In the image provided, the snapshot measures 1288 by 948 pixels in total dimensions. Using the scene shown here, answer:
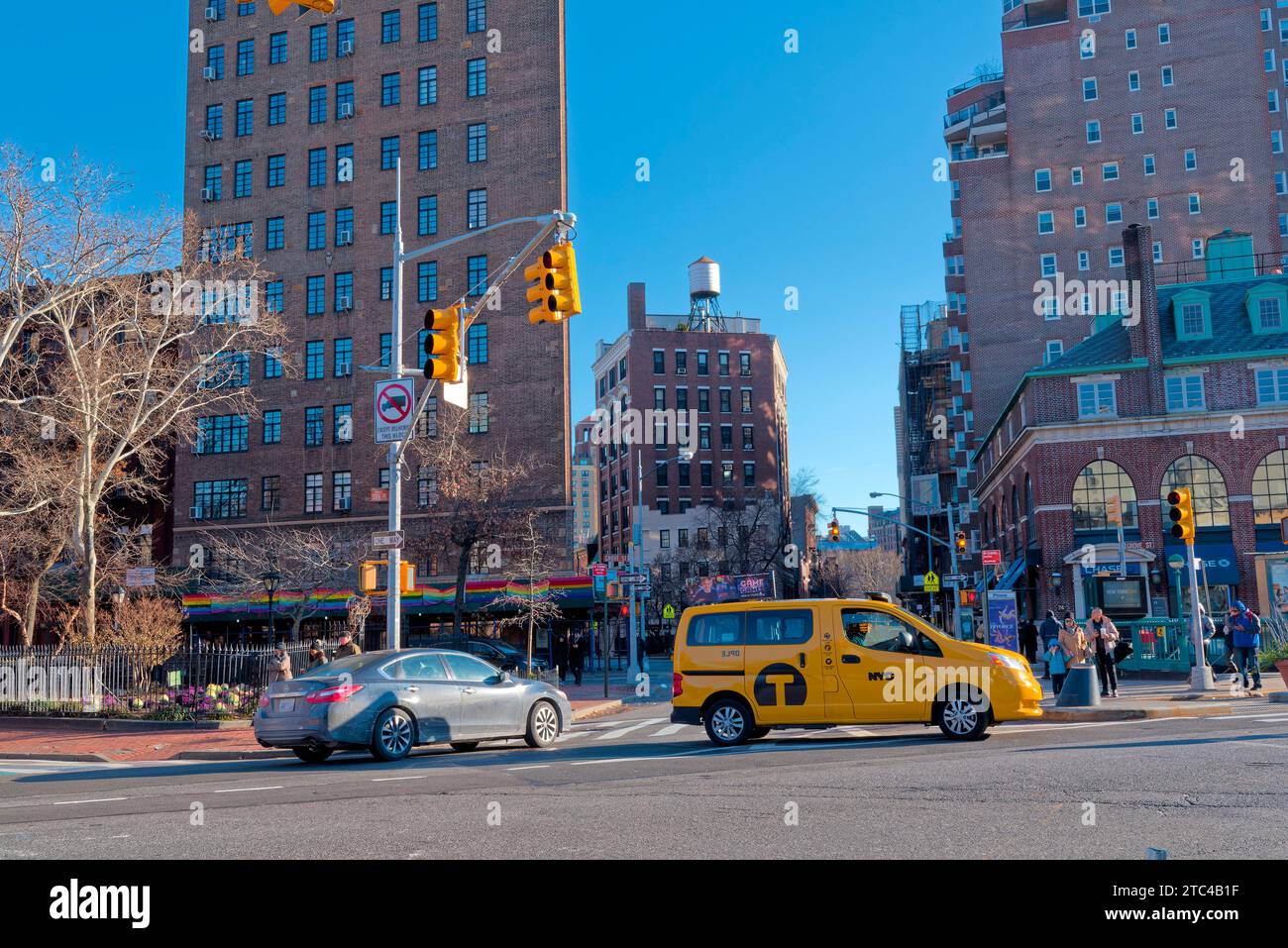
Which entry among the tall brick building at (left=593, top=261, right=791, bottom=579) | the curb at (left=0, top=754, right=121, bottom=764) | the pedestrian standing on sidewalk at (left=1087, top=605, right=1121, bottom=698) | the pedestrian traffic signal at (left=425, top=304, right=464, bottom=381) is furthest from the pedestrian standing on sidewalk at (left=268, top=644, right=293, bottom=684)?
the tall brick building at (left=593, top=261, right=791, bottom=579)

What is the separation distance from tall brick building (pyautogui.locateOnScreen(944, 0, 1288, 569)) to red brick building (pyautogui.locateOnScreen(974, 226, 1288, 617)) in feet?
68.8

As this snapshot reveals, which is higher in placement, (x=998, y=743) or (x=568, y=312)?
(x=568, y=312)

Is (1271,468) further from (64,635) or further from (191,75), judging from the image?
(191,75)

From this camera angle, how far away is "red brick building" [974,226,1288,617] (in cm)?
4356

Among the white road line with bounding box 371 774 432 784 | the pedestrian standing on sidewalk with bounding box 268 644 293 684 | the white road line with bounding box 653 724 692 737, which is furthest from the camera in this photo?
the pedestrian standing on sidewalk with bounding box 268 644 293 684

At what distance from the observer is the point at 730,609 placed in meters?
15.1

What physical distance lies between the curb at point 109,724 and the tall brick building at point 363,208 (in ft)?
101

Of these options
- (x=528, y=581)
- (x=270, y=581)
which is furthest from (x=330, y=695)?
(x=528, y=581)

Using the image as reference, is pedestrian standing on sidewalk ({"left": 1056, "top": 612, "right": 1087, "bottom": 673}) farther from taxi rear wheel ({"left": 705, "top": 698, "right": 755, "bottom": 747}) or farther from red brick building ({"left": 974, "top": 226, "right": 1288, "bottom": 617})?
red brick building ({"left": 974, "top": 226, "right": 1288, "bottom": 617})

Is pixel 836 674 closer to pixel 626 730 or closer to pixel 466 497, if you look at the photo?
pixel 626 730

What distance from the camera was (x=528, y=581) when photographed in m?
46.1

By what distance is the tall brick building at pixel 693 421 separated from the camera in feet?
327

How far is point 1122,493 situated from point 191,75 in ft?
170

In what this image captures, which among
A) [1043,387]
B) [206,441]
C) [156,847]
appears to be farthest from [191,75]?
[156,847]
